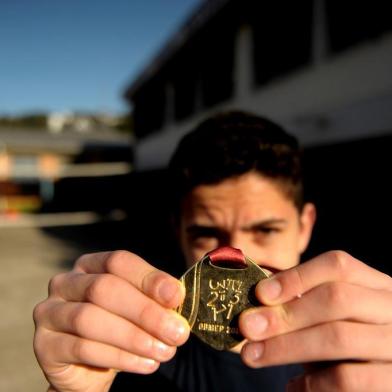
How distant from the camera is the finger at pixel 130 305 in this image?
37.8 inches

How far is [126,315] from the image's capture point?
1005mm

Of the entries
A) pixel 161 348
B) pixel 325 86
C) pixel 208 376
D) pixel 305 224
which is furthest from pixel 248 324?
pixel 325 86

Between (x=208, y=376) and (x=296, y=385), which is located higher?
(x=296, y=385)

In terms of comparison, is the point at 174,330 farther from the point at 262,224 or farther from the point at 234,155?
the point at 234,155

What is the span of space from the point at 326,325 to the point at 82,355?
68 centimetres

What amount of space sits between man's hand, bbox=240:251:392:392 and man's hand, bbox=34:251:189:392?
0.21m

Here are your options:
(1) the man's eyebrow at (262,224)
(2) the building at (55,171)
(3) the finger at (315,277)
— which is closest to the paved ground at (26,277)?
(1) the man's eyebrow at (262,224)

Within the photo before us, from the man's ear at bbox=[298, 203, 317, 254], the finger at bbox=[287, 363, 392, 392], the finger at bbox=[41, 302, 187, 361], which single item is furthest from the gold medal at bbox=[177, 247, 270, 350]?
the man's ear at bbox=[298, 203, 317, 254]

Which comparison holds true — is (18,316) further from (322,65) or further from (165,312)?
(322,65)

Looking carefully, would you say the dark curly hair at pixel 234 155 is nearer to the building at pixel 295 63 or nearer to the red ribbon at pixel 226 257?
the red ribbon at pixel 226 257

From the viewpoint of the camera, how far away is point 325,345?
93 centimetres

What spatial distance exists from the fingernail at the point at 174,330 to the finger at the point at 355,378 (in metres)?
0.38

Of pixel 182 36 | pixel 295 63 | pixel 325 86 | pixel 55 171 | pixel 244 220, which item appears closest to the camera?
pixel 244 220

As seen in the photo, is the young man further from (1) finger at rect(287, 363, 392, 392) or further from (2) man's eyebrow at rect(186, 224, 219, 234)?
(2) man's eyebrow at rect(186, 224, 219, 234)
